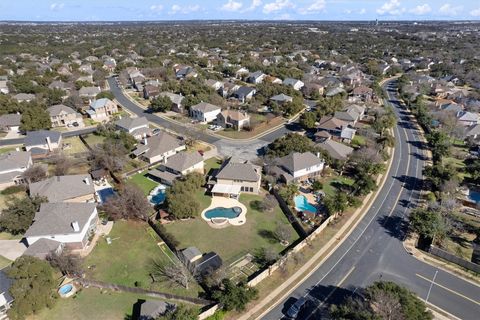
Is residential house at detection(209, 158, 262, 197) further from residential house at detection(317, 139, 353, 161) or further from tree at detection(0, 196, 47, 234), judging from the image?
tree at detection(0, 196, 47, 234)

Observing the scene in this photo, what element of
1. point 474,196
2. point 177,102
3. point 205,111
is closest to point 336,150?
point 474,196

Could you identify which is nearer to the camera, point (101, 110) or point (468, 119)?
point (468, 119)

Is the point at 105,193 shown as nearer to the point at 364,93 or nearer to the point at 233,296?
the point at 233,296

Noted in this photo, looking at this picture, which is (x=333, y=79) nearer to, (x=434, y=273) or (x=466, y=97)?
(x=466, y=97)

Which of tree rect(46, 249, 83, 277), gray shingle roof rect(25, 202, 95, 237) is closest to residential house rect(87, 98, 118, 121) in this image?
gray shingle roof rect(25, 202, 95, 237)

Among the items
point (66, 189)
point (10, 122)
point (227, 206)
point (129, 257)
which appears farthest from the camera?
point (10, 122)

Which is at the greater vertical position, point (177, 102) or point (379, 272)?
point (177, 102)
